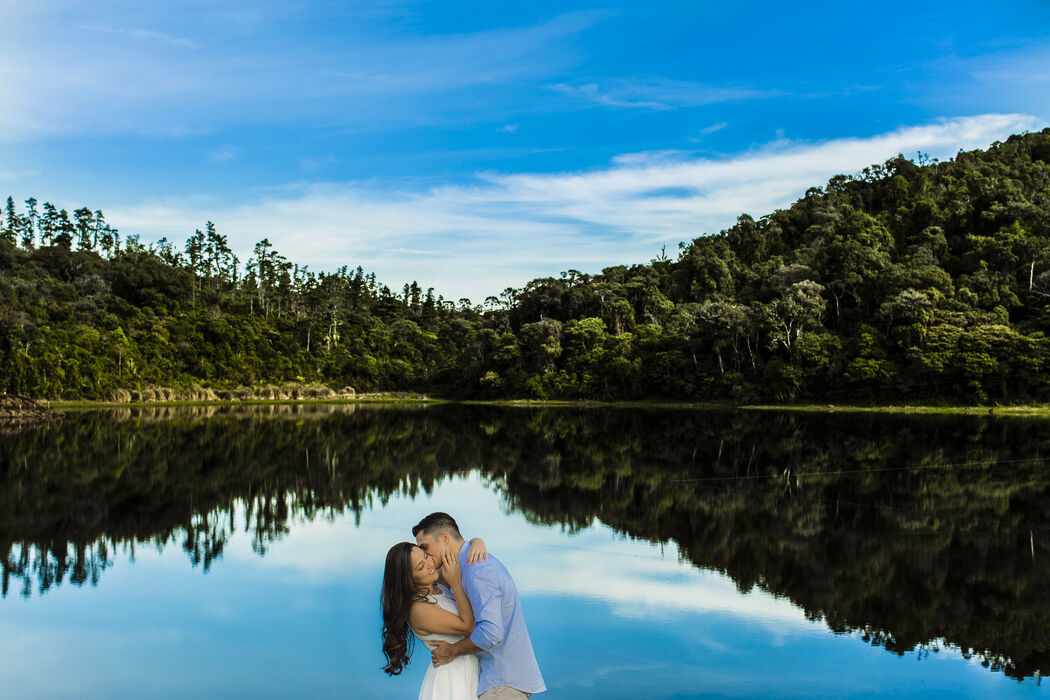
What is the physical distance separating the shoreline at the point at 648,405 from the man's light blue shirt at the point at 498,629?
51.5m

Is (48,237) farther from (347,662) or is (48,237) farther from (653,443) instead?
(347,662)

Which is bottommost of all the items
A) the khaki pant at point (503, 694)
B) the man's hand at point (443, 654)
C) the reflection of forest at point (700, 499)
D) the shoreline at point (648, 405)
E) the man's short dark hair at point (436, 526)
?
the shoreline at point (648, 405)

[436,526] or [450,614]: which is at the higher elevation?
[436,526]

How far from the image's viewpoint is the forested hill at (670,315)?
54.3 meters

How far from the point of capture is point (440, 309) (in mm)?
124750

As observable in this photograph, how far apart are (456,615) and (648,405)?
211 feet

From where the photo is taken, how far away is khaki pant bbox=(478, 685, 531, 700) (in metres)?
4.05

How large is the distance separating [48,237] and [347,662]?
110354 mm

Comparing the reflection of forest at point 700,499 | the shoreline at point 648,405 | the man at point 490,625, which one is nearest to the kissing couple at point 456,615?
the man at point 490,625

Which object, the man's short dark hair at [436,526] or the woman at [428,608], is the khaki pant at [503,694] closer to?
the woman at [428,608]

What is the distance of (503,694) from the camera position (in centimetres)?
407

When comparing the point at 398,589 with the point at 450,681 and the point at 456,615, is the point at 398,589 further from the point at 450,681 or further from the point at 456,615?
the point at 450,681

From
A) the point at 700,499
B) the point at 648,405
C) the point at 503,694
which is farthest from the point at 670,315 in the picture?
the point at 503,694

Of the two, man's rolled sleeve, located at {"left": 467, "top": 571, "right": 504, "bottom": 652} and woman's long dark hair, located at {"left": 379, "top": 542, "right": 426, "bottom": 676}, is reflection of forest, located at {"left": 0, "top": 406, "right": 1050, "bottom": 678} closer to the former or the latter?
man's rolled sleeve, located at {"left": 467, "top": 571, "right": 504, "bottom": 652}
